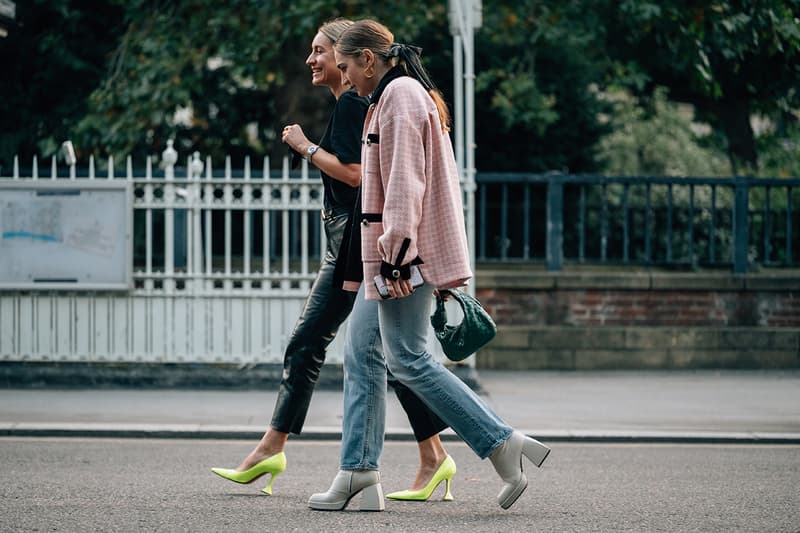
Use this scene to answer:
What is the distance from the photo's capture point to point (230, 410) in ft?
29.4

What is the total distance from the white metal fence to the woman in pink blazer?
192 inches

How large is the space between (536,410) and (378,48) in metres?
4.44

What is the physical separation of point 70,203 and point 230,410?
2.39 meters

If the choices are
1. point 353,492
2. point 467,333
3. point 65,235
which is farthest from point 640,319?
point 353,492

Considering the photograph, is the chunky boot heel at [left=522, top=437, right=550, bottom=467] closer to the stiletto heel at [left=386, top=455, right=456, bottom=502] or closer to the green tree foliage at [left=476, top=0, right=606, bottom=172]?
the stiletto heel at [left=386, top=455, right=456, bottom=502]

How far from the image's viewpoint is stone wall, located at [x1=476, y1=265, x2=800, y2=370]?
38.5 feet

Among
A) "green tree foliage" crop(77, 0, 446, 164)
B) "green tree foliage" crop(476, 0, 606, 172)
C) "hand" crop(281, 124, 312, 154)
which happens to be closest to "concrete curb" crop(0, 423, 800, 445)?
"hand" crop(281, 124, 312, 154)

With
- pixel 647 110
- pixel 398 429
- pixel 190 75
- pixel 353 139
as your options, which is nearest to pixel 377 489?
pixel 353 139

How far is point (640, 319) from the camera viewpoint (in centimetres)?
1191

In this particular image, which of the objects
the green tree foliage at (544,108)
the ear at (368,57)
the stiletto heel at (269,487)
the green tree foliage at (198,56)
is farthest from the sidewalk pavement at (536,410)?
the green tree foliage at (544,108)

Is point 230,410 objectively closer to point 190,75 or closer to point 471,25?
point 471,25

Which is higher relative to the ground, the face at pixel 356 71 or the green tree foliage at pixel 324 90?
the green tree foliage at pixel 324 90

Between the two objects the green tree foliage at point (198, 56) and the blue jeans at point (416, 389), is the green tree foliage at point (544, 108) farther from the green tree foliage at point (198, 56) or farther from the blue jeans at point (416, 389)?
the blue jeans at point (416, 389)

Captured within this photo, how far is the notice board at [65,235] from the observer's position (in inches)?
399
